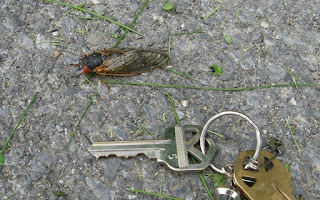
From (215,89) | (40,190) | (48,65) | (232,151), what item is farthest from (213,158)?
(48,65)

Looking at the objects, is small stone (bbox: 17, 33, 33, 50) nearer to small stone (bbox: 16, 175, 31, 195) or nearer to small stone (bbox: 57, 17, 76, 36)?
small stone (bbox: 57, 17, 76, 36)

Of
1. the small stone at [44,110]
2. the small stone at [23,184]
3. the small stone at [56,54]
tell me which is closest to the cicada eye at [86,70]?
the small stone at [56,54]

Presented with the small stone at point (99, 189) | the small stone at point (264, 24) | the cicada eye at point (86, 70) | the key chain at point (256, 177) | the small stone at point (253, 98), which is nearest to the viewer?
the key chain at point (256, 177)

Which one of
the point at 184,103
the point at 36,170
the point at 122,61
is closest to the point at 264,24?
the point at 184,103

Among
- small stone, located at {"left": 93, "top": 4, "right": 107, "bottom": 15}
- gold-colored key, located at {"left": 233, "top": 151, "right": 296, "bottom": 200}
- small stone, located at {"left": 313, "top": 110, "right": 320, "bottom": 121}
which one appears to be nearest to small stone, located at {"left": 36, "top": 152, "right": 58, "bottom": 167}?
gold-colored key, located at {"left": 233, "top": 151, "right": 296, "bottom": 200}

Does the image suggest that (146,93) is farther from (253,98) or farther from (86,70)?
(253,98)

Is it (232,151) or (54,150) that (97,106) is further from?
(232,151)

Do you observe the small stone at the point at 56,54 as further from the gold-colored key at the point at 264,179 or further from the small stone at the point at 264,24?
the small stone at the point at 264,24
